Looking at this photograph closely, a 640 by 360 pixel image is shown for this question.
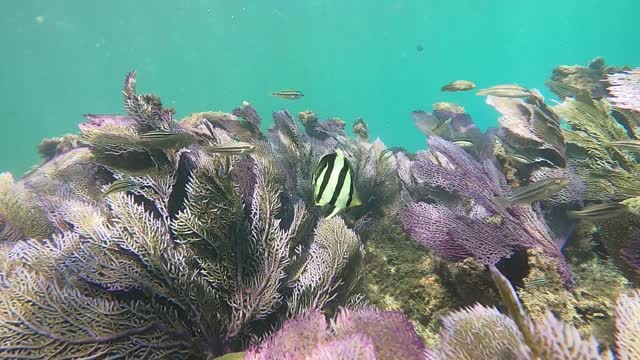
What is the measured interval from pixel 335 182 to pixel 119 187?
153 centimetres

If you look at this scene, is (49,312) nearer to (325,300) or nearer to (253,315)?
(253,315)

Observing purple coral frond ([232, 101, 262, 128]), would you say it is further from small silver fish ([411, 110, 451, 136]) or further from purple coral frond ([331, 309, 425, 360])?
purple coral frond ([331, 309, 425, 360])

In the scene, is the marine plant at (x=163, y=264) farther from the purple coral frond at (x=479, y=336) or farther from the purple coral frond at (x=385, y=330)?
the purple coral frond at (x=479, y=336)

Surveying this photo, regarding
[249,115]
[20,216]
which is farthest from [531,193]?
[20,216]

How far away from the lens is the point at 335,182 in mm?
1952

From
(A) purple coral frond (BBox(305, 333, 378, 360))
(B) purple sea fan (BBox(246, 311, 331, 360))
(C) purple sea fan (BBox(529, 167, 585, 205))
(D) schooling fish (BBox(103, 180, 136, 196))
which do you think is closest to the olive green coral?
(D) schooling fish (BBox(103, 180, 136, 196))

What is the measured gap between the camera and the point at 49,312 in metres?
1.77

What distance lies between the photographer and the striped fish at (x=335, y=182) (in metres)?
1.96

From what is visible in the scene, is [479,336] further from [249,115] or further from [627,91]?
[249,115]

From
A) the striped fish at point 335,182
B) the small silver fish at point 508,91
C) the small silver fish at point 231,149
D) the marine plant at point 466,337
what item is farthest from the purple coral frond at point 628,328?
the small silver fish at point 508,91

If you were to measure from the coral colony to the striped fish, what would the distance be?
0.05 feet

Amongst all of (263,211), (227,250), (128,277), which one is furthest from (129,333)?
(263,211)

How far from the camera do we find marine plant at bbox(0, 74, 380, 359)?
181 cm

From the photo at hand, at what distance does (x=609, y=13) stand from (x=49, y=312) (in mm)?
148624
